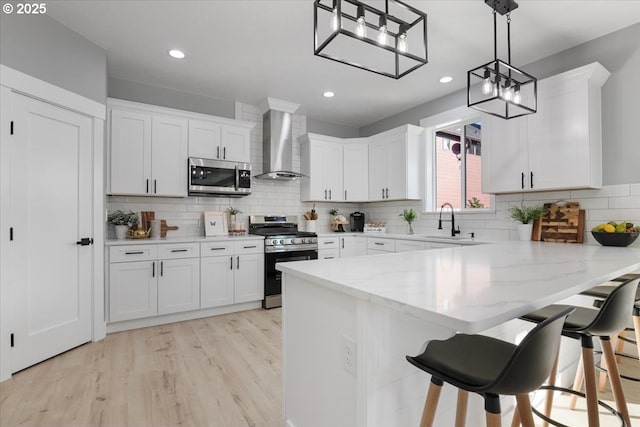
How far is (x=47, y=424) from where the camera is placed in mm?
1826

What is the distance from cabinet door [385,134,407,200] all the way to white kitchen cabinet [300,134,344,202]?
0.78 metres

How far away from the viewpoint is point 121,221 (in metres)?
3.61

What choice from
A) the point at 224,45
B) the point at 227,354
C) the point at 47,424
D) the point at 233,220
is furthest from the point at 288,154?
the point at 47,424

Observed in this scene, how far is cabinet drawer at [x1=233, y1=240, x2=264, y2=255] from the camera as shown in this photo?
3.96 metres

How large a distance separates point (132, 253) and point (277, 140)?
2.37m

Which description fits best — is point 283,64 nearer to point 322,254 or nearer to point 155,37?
point 155,37

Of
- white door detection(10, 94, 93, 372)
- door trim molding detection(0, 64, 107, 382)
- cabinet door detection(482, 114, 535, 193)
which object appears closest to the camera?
door trim molding detection(0, 64, 107, 382)

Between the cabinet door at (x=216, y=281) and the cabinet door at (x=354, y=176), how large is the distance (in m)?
2.19

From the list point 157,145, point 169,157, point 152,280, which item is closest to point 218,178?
point 169,157

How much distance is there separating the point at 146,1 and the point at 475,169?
393 cm

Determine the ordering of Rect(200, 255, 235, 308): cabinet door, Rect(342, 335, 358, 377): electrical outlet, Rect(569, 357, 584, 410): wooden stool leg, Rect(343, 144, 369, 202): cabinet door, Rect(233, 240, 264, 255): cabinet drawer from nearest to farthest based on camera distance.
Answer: Rect(342, 335, 358, 377): electrical outlet < Rect(569, 357, 584, 410): wooden stool leg < Rect(200, 255, 235, 308): cabinet door < Rect(233, 240, 264, 255): cabinet drawer < Rect(343, 144, 369, 202): cabinet door

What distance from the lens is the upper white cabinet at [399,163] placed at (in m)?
4.50

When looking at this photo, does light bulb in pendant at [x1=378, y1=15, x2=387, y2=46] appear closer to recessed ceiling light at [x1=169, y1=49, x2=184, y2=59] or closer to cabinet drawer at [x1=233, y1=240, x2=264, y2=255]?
recessed ceiling light at [x1=169, y1=49, x2=184, y2=59]

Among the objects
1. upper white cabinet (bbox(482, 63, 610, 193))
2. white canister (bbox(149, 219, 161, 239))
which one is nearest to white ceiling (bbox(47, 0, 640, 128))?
upper white cabinet (bbox(482, 63, 610, 193))
